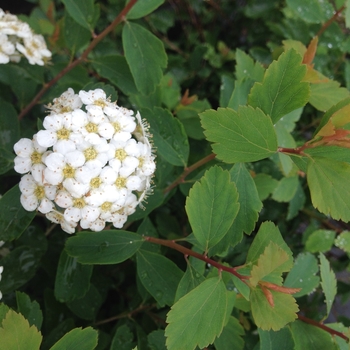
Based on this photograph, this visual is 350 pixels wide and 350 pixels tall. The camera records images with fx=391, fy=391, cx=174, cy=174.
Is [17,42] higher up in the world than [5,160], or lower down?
higher up

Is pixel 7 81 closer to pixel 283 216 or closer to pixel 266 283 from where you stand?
pixel 266 283

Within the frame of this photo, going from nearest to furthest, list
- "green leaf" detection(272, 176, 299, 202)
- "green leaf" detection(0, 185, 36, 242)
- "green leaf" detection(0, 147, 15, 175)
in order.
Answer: "green leaf" detection(0, 185, 36, 242) → "green leaf" detection(0, 147, 15, 175) → "green leaf" detection(272, 176, 299, 202)

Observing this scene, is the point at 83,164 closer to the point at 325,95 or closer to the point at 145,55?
the point at 145,55

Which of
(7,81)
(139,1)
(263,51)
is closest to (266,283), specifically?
(139,1)

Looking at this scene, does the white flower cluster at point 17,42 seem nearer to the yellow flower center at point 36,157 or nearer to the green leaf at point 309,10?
the yellow flower center at point 36,157

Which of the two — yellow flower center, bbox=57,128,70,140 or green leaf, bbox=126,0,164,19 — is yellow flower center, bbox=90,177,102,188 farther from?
green leaf, bbox=126,0,164,19

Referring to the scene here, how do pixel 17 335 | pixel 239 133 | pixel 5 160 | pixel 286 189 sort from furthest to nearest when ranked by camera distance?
1. pixel 286 189
2. pixel 5 160
3. pixel 239 133
4. pixel 17 335

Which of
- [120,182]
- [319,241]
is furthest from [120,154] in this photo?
[319,241]

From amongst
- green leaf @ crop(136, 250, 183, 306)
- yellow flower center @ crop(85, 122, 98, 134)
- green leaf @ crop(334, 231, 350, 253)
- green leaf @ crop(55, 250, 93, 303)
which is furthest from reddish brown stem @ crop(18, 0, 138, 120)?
green leaf @ crop(334, 231, 350, 253)
